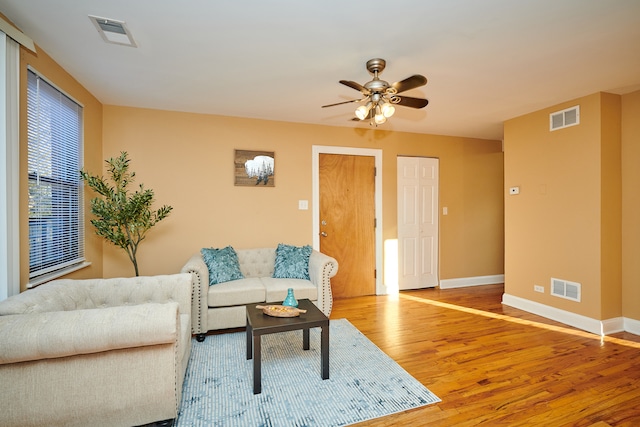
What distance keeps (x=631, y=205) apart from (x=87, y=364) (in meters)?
4.98

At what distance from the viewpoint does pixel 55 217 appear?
2666 millimetres

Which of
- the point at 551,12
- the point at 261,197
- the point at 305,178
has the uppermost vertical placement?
the point at 551,12

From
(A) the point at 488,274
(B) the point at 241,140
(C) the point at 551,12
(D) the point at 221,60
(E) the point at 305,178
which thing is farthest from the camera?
(A) the point at 488,274

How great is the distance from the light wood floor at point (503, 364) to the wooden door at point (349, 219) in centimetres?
52

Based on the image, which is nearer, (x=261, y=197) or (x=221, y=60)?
(x=221, y=60)

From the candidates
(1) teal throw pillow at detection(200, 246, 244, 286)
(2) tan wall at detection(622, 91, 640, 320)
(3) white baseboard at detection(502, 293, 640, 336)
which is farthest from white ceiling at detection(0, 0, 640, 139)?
(3) white baseboard at detection(502, 293, 640, 336)

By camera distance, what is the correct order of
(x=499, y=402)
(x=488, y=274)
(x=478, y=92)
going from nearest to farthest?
(x=499, y=402), (x=478, y=92), (x=488, y=274)

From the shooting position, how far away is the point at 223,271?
133 inches

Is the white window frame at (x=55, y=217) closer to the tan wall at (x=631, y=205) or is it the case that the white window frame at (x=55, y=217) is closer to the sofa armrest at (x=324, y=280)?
the sofa armrest at (x=324, y=280)

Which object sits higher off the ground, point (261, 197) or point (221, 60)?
point (221, 60)

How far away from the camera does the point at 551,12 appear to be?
1.90 metres

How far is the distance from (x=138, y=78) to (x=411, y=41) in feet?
8.28

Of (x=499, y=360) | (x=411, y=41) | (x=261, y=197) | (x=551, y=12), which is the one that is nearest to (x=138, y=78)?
(x=261, y=197)

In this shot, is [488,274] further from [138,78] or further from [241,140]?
[138,78]
